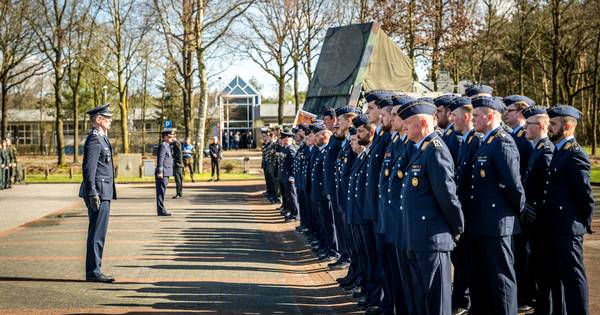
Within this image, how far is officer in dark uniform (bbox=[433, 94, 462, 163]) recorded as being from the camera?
28.0 ft

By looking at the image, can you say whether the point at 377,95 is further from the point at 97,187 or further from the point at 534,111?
the point at 97,187

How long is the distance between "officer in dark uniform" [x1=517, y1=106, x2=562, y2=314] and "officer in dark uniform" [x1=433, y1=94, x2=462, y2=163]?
2.58ft

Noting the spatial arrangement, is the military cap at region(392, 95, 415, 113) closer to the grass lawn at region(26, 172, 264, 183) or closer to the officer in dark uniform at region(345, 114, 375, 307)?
the officer in dark uniform at region(345, 114, 375, 307)

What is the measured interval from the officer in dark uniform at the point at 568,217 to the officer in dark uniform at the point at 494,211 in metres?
0.52

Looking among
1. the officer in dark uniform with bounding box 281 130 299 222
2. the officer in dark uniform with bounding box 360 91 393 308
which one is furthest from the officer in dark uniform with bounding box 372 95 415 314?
the officer in dark uniform with bounding box 281 130 299 222

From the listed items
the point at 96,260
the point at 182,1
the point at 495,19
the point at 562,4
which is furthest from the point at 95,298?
the point at 495,19

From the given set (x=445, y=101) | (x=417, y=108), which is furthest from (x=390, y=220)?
(x=445, y=101)

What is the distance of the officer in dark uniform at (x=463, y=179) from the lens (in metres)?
7.57

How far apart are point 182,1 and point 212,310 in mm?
31134

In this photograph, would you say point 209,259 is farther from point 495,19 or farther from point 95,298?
point 495,19

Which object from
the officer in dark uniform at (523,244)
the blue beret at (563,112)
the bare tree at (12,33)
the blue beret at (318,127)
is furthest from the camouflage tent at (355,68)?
the bare tree at (12,33)

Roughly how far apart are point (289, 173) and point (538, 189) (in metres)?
11.0

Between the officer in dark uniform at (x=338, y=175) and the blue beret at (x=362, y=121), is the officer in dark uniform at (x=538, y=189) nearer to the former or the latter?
the blue beret at (x=362, y=121)

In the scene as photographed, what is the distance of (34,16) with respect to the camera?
149ft
